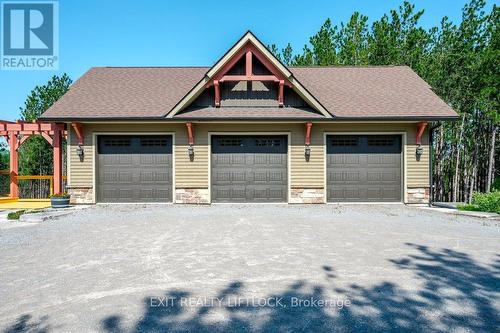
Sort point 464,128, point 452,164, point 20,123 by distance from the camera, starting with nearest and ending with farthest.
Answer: point 20,123, point 464,128, point 452,164

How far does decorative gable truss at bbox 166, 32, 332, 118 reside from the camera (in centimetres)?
1170

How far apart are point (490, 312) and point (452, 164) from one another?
1003 inches

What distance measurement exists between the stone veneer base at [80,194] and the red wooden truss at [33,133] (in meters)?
0.53

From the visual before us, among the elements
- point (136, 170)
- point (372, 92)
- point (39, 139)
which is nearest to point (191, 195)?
point (136, 170)

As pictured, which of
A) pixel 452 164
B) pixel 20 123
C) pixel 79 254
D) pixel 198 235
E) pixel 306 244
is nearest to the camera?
pixel 79 254

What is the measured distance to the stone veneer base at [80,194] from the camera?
12.3 meters

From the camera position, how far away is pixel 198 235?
6812 millimetres

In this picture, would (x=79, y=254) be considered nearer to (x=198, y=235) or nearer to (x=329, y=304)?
(x=198, y=235)

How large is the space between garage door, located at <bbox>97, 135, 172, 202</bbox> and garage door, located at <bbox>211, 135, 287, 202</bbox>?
6.63 ft

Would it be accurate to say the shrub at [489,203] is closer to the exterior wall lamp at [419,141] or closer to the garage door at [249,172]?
the exterior wall lamp at [419,141]

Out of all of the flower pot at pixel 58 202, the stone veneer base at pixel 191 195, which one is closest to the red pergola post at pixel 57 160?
the flower pot at pixel 58 202

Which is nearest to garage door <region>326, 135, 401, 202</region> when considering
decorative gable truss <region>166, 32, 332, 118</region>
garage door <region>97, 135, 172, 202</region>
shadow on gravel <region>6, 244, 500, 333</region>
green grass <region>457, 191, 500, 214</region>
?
decorative gable truss <region>166, 32, 332, 118</region>

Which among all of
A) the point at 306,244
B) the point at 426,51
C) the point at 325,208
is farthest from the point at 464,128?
the point at 306,244

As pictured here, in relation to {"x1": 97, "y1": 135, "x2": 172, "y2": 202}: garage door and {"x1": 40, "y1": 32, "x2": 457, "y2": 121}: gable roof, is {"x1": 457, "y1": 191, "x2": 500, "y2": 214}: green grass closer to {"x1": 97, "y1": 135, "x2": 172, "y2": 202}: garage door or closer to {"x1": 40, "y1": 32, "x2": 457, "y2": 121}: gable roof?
{"x1": 40, "y1": 32, "x2": 457, "y2": 121}: gable roof
